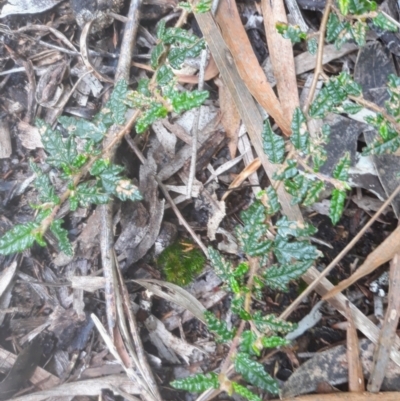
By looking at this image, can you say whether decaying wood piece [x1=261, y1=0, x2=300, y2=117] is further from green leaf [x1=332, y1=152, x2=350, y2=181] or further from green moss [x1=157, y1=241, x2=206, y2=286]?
green moss [x1=157, y1=241, x2=206, y2=286]

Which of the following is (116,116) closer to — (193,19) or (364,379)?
(193,19)

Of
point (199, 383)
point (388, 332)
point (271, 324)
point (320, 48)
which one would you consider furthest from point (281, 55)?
point (199, 383)

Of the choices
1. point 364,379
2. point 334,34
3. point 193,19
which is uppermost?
point 193,19

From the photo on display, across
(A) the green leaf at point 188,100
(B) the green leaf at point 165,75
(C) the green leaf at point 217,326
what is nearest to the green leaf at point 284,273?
(C) the green leaf at point 217,326

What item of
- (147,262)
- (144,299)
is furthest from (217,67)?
(144,299)

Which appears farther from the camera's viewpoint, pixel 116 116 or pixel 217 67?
pixel 217 67
